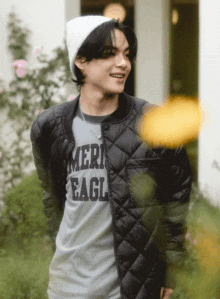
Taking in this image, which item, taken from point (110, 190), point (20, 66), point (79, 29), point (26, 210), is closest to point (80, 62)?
point (79, 29)

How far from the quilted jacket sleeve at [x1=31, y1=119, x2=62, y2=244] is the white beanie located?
0.38 meters

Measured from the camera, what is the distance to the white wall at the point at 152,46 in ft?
22.0

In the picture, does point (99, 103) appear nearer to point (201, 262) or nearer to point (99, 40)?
point (99, 40)

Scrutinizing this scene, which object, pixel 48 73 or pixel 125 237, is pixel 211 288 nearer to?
pixel 125 237

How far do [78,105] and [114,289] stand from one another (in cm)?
76

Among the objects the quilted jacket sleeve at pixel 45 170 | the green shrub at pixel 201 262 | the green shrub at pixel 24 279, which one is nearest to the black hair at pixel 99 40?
the quilted jacket sleeve at pixel 45 170

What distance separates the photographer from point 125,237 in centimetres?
198

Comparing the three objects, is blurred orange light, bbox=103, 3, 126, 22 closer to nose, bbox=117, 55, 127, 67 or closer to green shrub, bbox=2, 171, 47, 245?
green shrub, bbox=2, 171, 47, 245

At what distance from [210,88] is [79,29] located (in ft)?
10.7

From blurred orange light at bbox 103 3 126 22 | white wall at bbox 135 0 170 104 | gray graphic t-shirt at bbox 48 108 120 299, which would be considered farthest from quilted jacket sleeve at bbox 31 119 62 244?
blurred orange light at bbox 103 3 126 22

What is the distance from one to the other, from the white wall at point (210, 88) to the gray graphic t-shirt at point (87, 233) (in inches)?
121

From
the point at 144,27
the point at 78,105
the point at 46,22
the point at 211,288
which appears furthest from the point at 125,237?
the point at 144,27

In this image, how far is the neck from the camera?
2.06m

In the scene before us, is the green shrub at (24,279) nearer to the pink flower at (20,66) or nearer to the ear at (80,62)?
the ear at (80,62)
